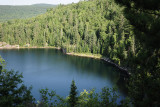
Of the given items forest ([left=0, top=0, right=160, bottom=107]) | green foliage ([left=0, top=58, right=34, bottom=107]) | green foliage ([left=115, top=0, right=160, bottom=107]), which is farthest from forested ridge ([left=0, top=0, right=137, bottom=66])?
green foliage ([left=115, top=0, right=160, bottom=107])

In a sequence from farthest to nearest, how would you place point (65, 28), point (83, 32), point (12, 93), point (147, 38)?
point (65, 28) → point (83, 32) → point (12, 93) → point (147, 38)

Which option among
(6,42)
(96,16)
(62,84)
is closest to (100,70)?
(62,84)

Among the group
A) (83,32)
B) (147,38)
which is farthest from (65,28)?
(147,38)

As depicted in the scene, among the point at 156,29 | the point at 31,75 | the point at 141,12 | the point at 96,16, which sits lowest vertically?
the point at 31,75

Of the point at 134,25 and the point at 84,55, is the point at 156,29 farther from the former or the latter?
the point at 84,55

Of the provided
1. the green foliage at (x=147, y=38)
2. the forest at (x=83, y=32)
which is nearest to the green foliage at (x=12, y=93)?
the green foliage at (x=147, y=38)

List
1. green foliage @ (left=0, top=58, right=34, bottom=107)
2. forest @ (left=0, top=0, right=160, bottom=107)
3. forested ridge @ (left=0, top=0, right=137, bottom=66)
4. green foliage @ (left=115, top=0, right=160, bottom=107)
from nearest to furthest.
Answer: green foliage @ (left=115, top=0, right=160, bottom=107) < green foliage @ (left=0, top=58, right=34, bottom=107) < forest @ (left=0, top=0, right=160, bottom=107) < forested ridge @ (left=0, top=0, right=137, bottom=66)

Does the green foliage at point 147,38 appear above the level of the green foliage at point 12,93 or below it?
above

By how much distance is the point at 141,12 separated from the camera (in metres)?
5.00

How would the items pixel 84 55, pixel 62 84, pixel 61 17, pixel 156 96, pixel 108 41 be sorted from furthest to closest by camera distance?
pixel 61 17 < pixel 84 55 < pixel 108 41 < pixel 62 84 < pixel 156 96

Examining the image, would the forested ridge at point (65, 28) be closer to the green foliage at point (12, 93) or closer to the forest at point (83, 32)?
the forest at point (83, 32)

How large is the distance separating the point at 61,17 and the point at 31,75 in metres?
77.4

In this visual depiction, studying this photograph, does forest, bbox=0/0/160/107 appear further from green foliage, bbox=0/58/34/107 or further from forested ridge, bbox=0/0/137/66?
green foliage, bbox=0/58/34/107

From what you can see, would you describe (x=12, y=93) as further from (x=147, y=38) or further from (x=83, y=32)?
(x=83, y=32)
